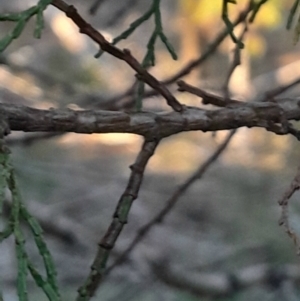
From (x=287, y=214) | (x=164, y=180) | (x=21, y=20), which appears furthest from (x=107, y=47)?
(x=164, y=180)

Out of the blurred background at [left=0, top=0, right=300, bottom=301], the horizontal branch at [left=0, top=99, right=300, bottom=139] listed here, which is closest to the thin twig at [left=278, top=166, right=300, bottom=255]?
the horizontal branch at [left=0, top=99, right=300, bottom=139]

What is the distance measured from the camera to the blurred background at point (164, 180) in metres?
1.36

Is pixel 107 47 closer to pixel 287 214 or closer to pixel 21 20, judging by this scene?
pixel 21 20

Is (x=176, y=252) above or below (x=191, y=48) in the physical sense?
below

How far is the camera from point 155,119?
415 mm

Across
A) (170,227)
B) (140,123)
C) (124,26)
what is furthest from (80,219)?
(140,123)

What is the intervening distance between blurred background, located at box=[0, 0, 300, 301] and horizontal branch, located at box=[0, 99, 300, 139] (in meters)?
0.75

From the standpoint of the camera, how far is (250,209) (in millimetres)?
1926

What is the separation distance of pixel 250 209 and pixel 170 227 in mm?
263

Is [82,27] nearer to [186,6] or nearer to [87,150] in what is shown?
[186,6]

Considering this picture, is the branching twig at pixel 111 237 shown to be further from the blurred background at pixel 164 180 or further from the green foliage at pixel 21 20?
the blurred background at pixel 164 180

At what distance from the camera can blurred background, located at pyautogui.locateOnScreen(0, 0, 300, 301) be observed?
136 centimetres

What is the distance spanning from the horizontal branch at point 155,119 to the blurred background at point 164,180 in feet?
2.45

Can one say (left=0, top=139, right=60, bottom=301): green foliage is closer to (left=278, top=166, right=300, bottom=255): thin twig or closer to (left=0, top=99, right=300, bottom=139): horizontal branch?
(left=0, top=99, right=300, bottom=139): horizontal branch
